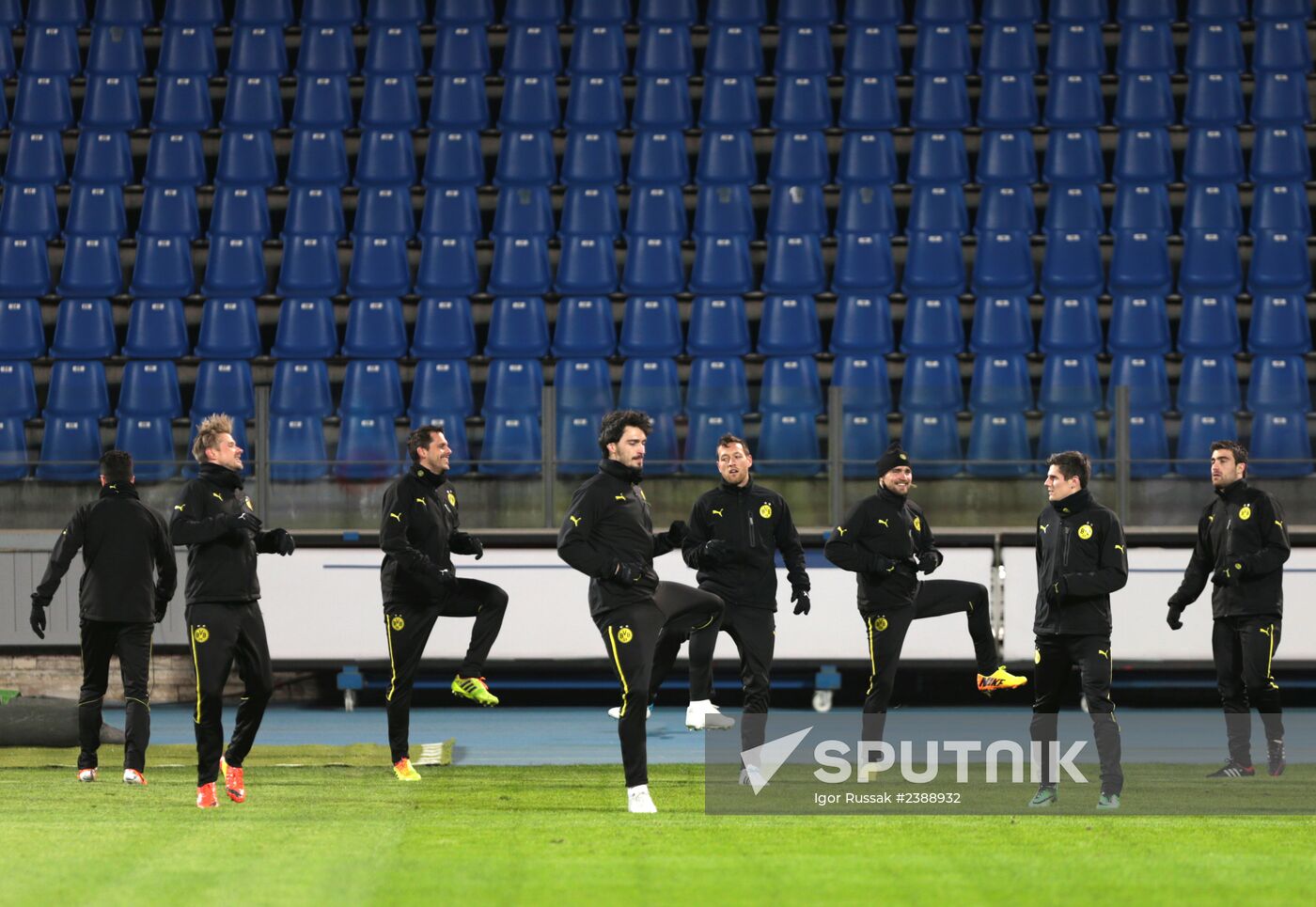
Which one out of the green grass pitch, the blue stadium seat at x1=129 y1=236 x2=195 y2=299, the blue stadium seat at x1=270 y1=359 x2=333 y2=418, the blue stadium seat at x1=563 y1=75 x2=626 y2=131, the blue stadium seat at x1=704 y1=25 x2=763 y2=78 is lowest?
the green grass pitch

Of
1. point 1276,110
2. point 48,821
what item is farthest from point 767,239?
point 48,821

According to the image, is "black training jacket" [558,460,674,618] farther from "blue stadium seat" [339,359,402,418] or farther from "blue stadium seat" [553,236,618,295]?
"blue stadium seat" [553,236,618,295]

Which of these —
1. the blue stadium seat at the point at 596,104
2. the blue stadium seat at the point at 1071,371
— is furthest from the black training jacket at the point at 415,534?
the blue stadium seat at the point at 596,104

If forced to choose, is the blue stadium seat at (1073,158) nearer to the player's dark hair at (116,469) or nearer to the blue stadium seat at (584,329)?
the blue stadium seat at (584,329)

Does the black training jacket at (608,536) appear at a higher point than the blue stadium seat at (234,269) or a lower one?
lower

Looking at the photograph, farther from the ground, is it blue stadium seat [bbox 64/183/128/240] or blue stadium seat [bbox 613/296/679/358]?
blue stadium seat [bbox 64/183/128/240]

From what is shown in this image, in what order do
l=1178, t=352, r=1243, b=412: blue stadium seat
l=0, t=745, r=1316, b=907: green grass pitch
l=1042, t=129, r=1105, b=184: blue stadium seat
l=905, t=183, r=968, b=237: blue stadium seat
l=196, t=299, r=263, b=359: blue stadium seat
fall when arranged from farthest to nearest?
1. l=1042, t=129, r=1105, b=184: blue stadium seat
2. l=905, t=183, r=968, b=237: blue stadium seat
3. l=196, t=299, r=263, b=359: blue stadium seat
4. l=1178, t=352, r=1243, b=412: blue stadium seat
5. l=0, t=745, r=1316, b=907: green grass pitch

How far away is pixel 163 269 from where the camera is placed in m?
18.5

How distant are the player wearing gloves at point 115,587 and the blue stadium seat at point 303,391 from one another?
5.04 meters

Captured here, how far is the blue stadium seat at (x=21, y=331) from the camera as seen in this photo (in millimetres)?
17922

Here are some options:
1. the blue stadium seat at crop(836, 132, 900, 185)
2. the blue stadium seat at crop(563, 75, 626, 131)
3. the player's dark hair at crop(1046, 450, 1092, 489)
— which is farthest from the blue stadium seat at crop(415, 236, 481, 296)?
Answer: the player's dark hair at crop(1046, 450, 1092, 489)

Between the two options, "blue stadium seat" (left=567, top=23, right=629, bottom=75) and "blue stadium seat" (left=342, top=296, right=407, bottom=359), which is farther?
"blue stadium seat" (left=567, top=23, right=629, bottom=75)

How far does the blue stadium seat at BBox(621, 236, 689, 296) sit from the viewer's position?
18016 millimetres

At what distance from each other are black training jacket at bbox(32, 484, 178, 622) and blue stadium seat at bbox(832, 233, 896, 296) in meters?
9.02
